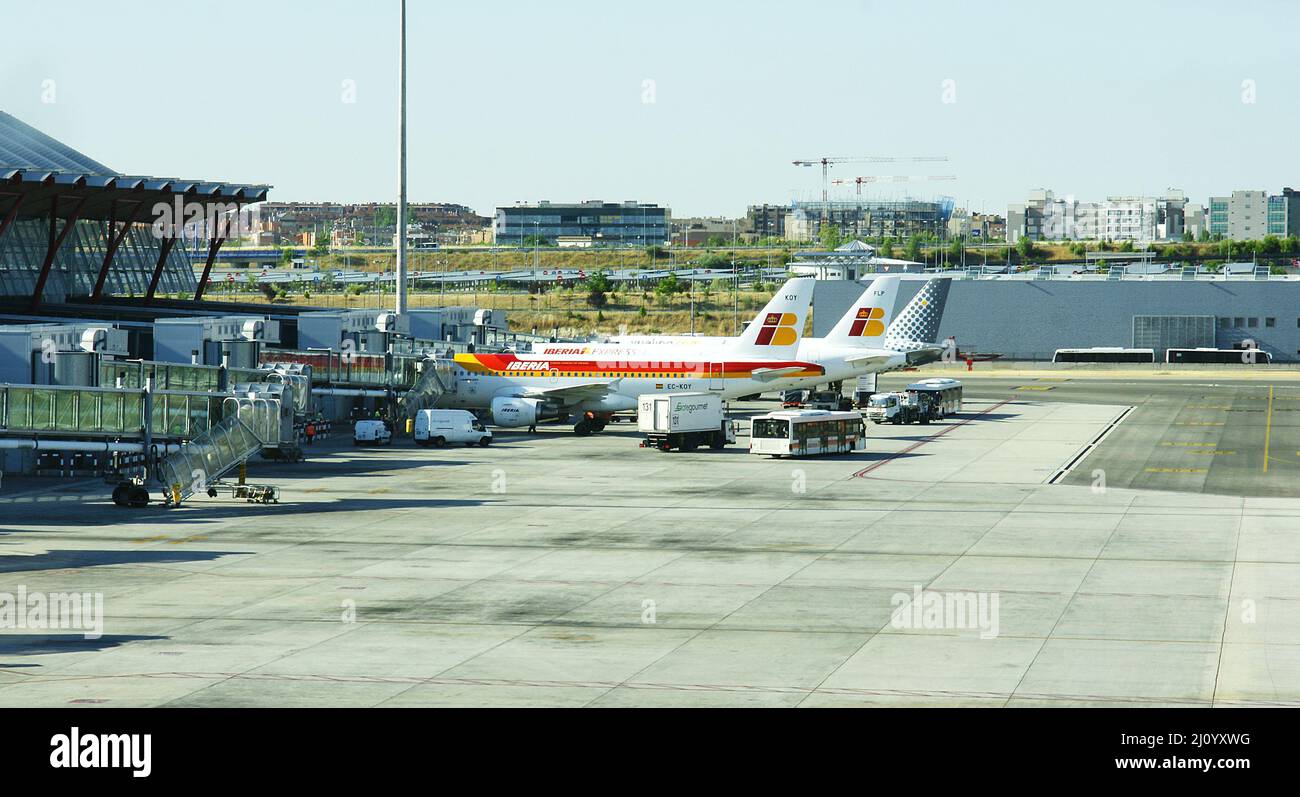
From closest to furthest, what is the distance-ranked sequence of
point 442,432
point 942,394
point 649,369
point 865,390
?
point 442,432 → point 649,369 → point 942,394 → point 865,390

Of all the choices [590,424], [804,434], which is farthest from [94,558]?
[590,424]

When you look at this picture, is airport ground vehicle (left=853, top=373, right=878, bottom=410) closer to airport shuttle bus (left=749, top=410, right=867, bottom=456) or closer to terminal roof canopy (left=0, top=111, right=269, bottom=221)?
airport shuttle bus (left=749, top=410, right=867, bottom=456)

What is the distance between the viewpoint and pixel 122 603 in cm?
3766

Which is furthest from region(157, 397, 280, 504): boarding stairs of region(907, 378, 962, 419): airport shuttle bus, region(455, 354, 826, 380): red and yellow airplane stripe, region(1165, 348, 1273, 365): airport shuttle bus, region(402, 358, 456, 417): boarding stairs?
region(1165, 348, 1273, 365): airport shuttle bus

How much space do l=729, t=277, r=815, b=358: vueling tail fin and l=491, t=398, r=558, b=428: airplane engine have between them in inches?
500

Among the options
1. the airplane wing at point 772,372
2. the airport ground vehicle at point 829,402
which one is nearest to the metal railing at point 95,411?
the airplane wing at point 772,372

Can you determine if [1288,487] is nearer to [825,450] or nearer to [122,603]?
[825,450]

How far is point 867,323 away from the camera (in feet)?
339

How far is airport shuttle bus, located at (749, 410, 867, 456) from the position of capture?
243ft

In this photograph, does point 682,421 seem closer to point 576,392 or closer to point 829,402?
point 576,392

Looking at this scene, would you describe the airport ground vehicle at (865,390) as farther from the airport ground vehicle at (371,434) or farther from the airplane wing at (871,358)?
the airport ground vehicle at (371,434)

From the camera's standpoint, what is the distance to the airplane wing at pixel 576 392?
88500 millimetres

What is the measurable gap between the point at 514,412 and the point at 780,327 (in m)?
16.7
